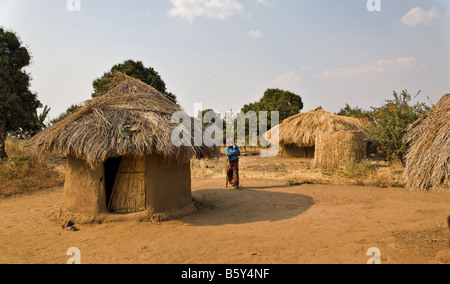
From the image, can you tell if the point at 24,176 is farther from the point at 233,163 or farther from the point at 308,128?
the point at 308,128

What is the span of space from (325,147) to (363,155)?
1.93m

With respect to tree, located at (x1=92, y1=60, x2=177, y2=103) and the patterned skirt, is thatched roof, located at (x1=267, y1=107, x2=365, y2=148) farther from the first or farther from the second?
the patterned skirt

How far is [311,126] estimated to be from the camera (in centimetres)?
1680

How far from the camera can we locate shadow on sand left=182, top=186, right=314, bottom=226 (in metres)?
5.96

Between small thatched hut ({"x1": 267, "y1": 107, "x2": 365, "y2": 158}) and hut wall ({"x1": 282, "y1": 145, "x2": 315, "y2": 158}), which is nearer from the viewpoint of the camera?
small thatched hut ({"x1": 267, "y1": 107, "x2": 365, "y2": 158})

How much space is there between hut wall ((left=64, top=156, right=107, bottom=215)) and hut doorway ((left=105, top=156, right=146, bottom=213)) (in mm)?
348

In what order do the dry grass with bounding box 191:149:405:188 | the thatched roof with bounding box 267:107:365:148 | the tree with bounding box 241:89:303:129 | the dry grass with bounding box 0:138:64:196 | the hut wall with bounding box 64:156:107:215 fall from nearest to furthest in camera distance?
the hut wall with bounding box 64:156:107:215, the dry grass with bounding box 0:138:64:196, the dry grass with bounding box 191:149:405:188, the thatched roof with bounding box 267:107:365:148, the tree with bounding box 241:89:303:129

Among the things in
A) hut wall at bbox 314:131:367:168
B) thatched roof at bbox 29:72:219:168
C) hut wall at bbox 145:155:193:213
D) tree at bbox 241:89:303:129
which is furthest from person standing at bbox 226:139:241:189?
tree at bbox 241:89:303:129

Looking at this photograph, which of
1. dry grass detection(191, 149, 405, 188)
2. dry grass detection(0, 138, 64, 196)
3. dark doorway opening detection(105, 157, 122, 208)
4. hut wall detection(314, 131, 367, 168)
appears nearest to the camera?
dark doorway opening detection(105, 157, 122, 208)

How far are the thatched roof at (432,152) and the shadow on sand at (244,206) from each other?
101 inches

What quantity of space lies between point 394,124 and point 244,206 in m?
7.54

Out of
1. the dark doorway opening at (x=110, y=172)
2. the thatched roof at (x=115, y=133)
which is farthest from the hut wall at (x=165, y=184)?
the dark doorway opening at (x=110, y=172)

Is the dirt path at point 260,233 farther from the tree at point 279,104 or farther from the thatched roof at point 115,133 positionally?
the tree at point 279,104
